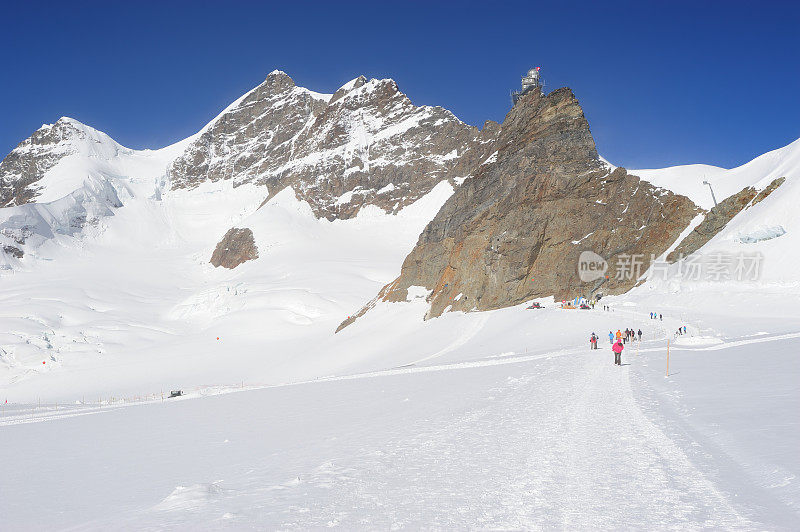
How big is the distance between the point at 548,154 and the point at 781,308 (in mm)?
28861

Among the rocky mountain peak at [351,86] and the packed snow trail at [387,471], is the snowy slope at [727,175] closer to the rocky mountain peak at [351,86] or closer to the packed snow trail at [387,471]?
the packed snow trail at [387,471]

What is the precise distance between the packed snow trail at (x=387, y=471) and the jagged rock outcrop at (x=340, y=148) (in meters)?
123

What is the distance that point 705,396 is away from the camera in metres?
11.1

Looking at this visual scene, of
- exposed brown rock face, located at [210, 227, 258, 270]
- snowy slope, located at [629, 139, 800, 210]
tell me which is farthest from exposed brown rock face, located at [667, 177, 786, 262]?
exposed brown rock face, located at [210, 227, 258, 270]

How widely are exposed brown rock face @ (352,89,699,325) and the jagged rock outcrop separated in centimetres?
7335

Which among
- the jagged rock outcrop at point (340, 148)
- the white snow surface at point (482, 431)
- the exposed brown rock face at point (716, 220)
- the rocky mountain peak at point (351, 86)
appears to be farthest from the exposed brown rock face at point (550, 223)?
the rocky mountain peak at point (351, 86)

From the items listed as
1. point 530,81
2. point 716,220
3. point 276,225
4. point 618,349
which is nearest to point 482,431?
point 618,349

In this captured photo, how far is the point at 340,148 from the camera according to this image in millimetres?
156625

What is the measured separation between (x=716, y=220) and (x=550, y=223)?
46.9ft

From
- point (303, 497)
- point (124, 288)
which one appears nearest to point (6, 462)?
point (303, 497)

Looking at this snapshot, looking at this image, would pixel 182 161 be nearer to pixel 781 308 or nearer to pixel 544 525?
pixel 781 308

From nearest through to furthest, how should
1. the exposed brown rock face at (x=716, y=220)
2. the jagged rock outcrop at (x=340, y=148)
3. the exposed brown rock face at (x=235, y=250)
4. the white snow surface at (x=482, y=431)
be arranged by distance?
the white snow surface at (x=482, y=431) → the exposed brown rock face at (x=716, y=220) → the exposed brown rock face at (x=235, y=250) → the jagged rock outcrop at (x=340, y=148)

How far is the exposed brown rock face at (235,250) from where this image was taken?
119812 millimetres

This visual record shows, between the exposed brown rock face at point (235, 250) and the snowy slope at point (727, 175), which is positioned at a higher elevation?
the snowy slope at point (727, 175)
